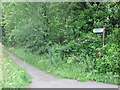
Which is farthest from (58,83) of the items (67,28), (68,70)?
(67,28)

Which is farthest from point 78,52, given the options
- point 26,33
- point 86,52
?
point 26,33

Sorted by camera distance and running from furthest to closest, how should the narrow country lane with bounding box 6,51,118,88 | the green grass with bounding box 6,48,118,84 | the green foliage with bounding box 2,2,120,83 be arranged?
the green foliage with bounding box 2,2,120,83, the green grass with bounding box 6,48,118,84, the narrow country lane with bounding box 6,51,118,88

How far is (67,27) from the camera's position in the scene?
7.91 meters

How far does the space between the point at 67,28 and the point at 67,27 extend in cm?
5

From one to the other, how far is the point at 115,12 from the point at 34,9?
3.75 m

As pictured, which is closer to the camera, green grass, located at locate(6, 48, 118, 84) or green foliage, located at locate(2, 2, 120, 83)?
green grass, located at locate(6, 48, 118, 84)

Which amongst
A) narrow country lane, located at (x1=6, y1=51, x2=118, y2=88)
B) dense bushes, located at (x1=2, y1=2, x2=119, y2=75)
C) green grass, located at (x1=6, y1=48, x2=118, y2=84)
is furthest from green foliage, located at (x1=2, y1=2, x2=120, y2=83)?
narrow country lane, located at (x1=6, y1=51, x2=118, y2=88)

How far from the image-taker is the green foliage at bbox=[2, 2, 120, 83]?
6.81m

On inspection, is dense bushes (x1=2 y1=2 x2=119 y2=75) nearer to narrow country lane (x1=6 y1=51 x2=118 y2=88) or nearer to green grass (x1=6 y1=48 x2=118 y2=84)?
green grass (x1=6 y1=48 x2=118 y2=84)

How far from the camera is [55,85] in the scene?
5.13 meters

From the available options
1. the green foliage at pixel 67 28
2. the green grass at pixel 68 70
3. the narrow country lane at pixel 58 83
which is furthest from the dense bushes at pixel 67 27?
the narrow country lane at pixel 58 83

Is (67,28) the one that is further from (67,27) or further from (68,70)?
(68,70)

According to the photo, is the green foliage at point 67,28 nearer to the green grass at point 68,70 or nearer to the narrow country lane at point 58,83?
the green grass at point 68,70

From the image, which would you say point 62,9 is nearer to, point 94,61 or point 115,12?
point 115,12
